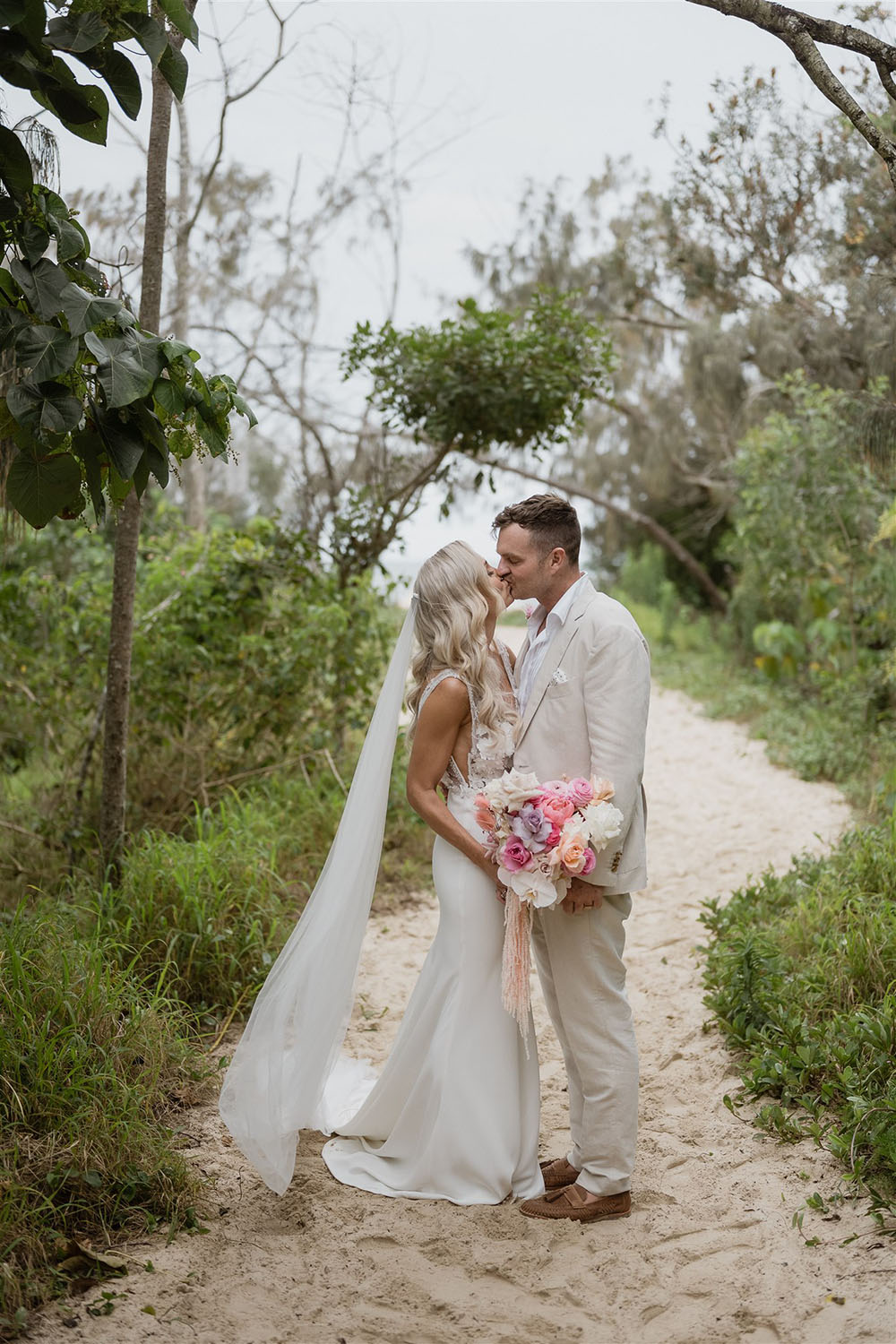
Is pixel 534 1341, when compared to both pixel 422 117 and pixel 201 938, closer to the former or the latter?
pixel 201 938

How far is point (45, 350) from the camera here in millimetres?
2615

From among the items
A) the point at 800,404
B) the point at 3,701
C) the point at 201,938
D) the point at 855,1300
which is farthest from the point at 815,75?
the point at 800,404

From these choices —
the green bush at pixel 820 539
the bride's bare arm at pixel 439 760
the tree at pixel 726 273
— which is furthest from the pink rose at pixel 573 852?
the green bush at pixel 820 539

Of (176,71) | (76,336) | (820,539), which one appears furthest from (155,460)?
(820,539)

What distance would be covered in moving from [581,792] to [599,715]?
23 cm

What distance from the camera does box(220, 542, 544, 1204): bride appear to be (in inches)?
124

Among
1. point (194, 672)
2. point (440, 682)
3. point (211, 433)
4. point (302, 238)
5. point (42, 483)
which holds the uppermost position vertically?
point (302, 238)

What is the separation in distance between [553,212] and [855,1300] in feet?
48.6

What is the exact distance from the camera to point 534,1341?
8.33 ft

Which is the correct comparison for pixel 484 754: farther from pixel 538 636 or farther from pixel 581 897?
pixel 581 897

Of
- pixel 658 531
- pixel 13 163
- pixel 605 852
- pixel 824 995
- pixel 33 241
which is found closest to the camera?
pixel 13 163

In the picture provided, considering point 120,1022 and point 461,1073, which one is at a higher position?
point 120,1022

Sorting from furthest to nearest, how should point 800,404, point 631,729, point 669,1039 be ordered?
1. point 800,404
2. point 669,1039
3. point 631,729

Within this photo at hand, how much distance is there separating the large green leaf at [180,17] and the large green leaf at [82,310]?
2.15 ft
